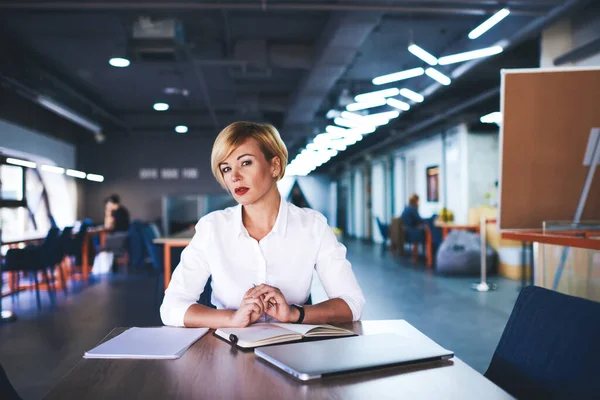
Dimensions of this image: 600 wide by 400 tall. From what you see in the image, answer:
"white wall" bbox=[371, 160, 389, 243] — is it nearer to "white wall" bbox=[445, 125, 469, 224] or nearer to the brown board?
"white wall" bbox=[445, 125, 469, 224]

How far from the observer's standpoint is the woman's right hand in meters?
1.47

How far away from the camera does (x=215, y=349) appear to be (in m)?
1.28

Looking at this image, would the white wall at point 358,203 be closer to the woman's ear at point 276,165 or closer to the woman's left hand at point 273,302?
the woman's ear at point 276,165

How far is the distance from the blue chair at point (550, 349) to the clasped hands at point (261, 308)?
62 centimetres

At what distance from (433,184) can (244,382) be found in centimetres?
1300

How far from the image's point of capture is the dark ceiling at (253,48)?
5.57 m

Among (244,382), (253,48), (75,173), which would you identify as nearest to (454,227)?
(253,48)

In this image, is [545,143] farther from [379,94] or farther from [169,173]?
[169,173]

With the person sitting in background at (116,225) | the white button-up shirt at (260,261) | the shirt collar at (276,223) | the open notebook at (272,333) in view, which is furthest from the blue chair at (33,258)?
the open notebook at (272,333)

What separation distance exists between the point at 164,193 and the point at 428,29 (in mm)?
8518

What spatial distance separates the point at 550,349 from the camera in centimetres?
122

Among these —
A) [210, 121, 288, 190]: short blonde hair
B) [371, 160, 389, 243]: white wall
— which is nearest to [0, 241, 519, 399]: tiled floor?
[210, 121, 288, 190]: short blonde hair

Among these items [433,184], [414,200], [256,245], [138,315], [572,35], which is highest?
[572,35]

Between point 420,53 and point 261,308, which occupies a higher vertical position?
point 420,53
